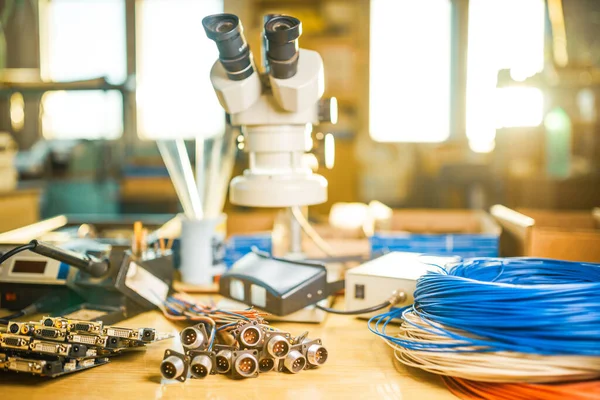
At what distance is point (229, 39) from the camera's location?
101cm

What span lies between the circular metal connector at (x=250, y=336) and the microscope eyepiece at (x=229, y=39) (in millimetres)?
494

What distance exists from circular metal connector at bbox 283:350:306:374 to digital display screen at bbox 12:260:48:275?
2.04 ft

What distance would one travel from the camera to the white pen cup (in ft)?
4.61

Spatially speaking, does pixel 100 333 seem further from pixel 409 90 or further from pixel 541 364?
pixel 409 90

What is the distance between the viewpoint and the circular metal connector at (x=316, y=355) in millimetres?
891

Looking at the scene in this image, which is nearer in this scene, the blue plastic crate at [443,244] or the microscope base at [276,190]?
the microscope base at [276,190]

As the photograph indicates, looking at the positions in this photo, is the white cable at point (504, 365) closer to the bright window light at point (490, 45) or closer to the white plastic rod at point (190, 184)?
the white plastic rod at point (190, 184)

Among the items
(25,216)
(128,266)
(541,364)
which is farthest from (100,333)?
(25,216)

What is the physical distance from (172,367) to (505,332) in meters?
0.48

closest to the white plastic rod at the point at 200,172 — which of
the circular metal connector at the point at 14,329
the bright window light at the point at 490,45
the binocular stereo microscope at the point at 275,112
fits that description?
the binocular stereo microscope at the point at 275,112

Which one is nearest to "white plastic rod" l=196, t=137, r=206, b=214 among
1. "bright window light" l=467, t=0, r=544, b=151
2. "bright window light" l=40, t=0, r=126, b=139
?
"bright window light" l=467, t=0, r=544, b=151

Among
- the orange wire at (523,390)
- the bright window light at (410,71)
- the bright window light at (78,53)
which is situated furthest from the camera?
the bright window light at (78,53)

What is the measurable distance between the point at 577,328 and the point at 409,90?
5.40 meters

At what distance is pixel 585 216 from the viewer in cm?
158
